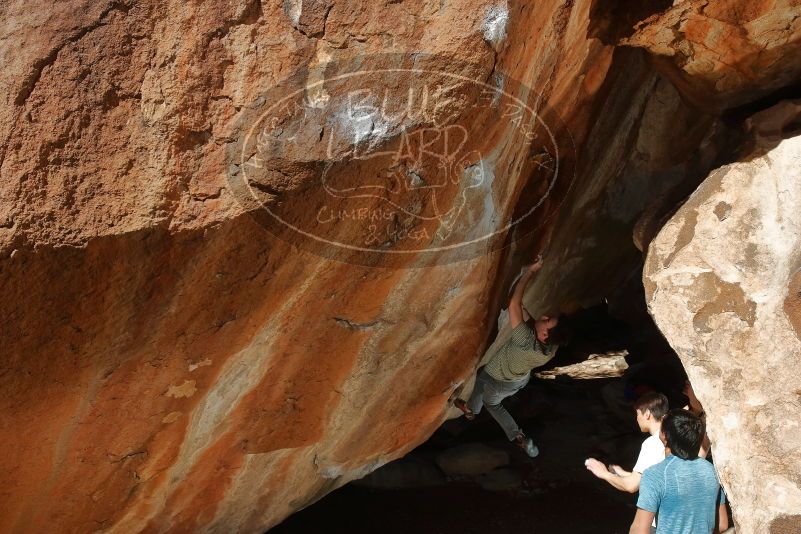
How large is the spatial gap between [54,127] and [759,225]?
100 inches

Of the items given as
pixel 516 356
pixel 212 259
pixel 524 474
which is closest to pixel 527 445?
pixel 524 474

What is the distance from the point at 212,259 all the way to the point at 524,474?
3.74 metres

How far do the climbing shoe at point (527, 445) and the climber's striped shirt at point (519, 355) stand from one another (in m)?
0.86

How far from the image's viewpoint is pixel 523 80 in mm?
2730

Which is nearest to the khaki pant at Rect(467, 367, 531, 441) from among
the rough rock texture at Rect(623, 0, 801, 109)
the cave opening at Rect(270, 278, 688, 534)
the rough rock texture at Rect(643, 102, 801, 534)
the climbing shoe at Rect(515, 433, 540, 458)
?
the climbing shoe at Rect(515, 433, 540, 458)

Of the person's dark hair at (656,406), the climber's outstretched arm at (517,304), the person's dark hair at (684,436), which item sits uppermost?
the climber's outstretched arm at (517,304)

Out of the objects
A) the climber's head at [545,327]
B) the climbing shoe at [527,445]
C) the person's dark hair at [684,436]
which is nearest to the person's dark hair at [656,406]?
the person's dark hair at [684,436]

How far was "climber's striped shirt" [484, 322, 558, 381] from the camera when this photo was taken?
4.23 meters

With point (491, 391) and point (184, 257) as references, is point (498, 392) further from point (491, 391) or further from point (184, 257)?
point (184, 257)

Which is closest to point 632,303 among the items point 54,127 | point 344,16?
point 344,16

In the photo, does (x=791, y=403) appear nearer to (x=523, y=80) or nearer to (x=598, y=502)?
(x=523, y=80)

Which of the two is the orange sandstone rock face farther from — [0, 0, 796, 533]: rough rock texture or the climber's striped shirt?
the climber's striped shirt

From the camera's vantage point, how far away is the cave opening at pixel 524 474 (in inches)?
201

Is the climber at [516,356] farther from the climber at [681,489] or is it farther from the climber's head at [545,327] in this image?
the climber at [681,489]
